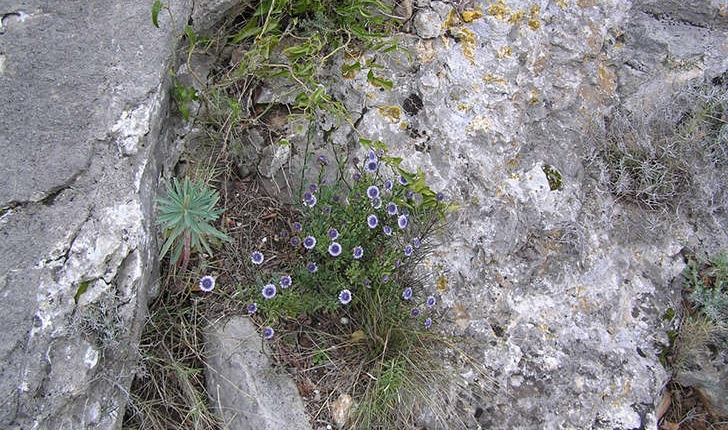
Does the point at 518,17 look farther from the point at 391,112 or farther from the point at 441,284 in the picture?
the point at 441,284

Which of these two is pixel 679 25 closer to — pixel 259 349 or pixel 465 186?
pixel 465 186

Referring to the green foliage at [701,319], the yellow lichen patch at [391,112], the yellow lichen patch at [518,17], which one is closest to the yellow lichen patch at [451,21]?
the yellow lichen patch at [518,17]

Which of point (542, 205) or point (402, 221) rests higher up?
point (402, 221)

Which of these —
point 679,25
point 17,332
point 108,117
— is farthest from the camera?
point 679,25

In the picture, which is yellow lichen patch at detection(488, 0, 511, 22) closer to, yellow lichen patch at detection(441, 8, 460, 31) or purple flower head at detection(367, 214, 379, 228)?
yellow lichen patch at detection(441, 8, 460, 31)

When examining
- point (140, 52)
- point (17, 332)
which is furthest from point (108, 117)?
point (17, 332)

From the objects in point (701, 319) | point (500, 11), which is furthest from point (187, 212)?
point (701, 319)
